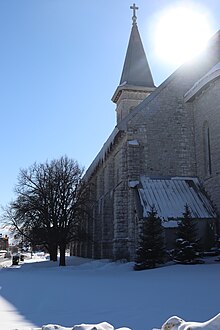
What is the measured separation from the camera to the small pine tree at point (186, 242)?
18.6 m

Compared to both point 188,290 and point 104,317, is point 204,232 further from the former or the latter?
point 104,317

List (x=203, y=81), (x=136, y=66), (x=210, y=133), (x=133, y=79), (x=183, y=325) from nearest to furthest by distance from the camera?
(x=183, y=325) < (x=203, y=81) < (x=210, y=133) < (x=133, y=79) < (x=136, y=66)

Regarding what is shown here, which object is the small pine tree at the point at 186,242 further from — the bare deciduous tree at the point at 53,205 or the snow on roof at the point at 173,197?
the bare deciduous tree at the point at 53,205

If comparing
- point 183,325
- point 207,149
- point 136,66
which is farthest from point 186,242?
point 136,66

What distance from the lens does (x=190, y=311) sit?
8047mm

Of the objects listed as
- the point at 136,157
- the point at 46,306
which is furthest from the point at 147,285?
the point at 136,157

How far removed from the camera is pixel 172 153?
1015 inches

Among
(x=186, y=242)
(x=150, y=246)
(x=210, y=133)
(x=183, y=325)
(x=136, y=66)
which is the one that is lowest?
(x=183, y=325)

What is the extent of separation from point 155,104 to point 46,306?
18624 mm

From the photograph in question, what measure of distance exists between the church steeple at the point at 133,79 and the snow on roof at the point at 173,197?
15688mm

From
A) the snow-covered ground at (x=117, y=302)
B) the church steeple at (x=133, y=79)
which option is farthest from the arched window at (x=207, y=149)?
the church steeple at (x=133, y=79)

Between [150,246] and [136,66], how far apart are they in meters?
25.5

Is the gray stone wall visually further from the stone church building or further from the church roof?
the church roof

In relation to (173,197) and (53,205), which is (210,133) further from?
(53,205)
